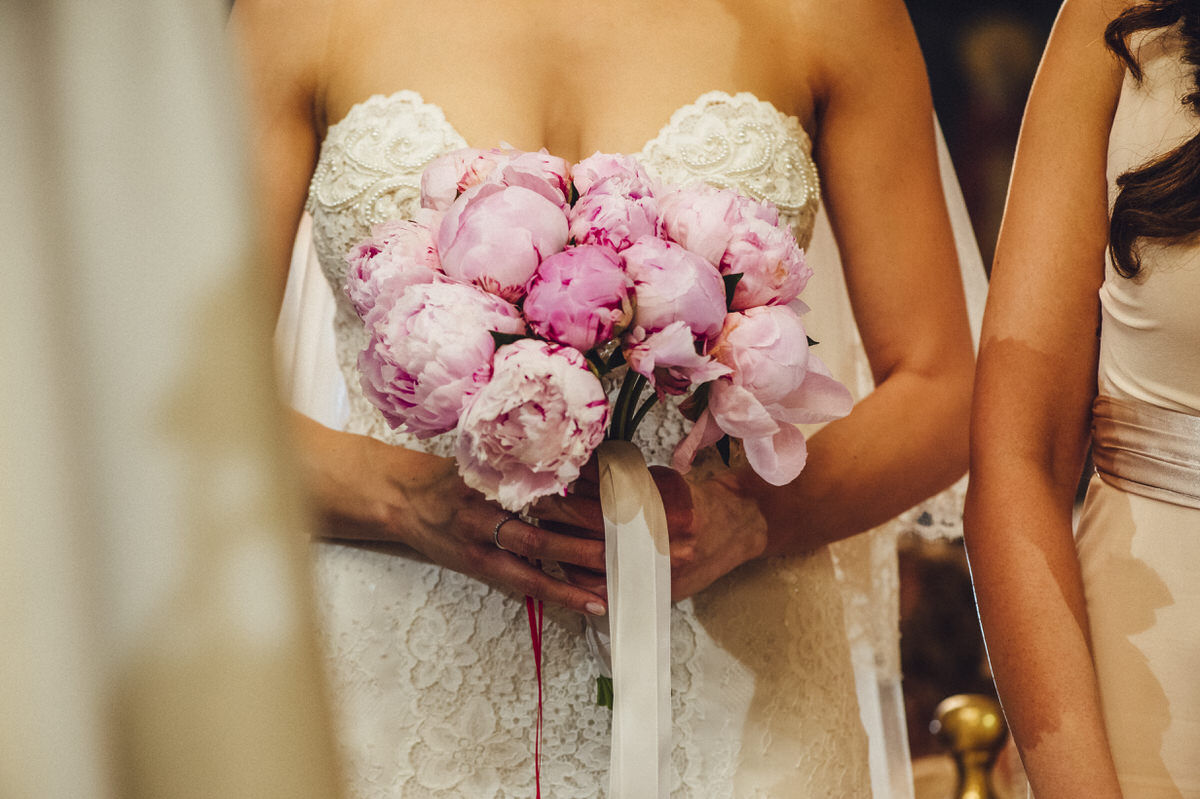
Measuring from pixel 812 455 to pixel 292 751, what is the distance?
78 centimetres

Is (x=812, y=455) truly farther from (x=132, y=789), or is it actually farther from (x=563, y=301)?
(x=132, y=789)

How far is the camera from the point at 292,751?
12.6 inches

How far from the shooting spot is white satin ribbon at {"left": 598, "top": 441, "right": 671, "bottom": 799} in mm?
804

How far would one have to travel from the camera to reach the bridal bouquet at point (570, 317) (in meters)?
0.69

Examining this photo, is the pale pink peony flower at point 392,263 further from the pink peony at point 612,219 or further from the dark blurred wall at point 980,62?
the dark blurred wall at point 980,62

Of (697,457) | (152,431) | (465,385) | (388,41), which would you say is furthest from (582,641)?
(152,431)

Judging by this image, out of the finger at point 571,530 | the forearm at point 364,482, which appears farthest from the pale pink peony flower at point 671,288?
the forearm at point 364,482

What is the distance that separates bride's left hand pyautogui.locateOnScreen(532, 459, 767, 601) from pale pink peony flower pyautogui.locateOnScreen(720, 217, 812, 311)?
0.19 m

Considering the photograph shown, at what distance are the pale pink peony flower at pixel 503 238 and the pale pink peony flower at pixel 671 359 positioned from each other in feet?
0.28

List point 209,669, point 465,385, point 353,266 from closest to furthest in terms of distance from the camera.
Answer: point 209,669
point 465,385
point 353,266

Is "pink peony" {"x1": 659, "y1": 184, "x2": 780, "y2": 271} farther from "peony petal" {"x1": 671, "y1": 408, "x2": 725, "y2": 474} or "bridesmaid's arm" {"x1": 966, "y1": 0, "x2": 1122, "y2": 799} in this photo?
"bridesmaid's arm" {"x1": 966, "y1": 0, "x2": 1122, "y2": 799}

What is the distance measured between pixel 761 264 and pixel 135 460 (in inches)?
20.2

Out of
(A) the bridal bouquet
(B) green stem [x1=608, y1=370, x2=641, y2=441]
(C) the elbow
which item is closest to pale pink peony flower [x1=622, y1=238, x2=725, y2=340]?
(A) the bridal bouquet

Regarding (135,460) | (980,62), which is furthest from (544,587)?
(980,62)
